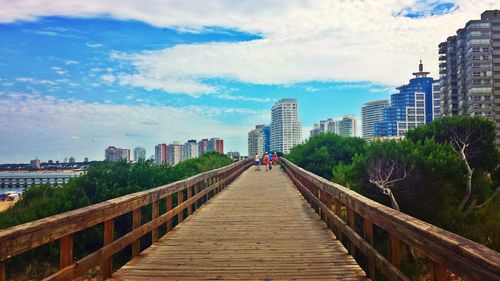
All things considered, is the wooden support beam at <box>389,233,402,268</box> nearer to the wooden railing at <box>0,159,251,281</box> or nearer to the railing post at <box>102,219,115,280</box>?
the wooden railing at <box>0,159,251,281</box>

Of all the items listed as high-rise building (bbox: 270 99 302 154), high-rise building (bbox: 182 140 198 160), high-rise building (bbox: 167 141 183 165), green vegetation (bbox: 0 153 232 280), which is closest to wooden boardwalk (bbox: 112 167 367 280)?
green vegetation (bbox: 0 153 232 280)

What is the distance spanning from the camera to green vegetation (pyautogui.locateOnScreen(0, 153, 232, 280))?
1035 centimetres

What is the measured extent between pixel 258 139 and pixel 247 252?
148 m

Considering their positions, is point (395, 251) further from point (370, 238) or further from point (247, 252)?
point (247, 252)

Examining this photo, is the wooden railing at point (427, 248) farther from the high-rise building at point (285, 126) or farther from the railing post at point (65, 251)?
the high-rise building at point (285, 126)

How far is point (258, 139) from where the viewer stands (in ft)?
506

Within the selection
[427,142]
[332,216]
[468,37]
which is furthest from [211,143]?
[332,216]

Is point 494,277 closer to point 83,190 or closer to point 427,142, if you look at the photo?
point 83,190

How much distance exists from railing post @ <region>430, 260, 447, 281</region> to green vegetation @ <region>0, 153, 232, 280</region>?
9669mm

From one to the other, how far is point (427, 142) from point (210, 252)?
16543 mm

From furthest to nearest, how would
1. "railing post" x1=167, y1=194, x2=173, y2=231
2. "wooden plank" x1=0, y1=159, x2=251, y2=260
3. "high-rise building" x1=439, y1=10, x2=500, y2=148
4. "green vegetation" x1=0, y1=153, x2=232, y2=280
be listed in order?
"high-rise building" x1=439, y1=10, x2=500, y2=148
"green vegetation" x1=0, y1=153, x2=232, y2=280
"railing post" x1=167, y1=194, x2=173, y2=231
"wooden plank" x1=0, y1=159, x2=251, y2=260

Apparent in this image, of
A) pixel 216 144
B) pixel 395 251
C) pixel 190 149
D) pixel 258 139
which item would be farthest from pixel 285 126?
pixel 395 251

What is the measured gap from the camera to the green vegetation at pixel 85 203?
10.4m

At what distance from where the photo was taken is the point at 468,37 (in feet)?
322
